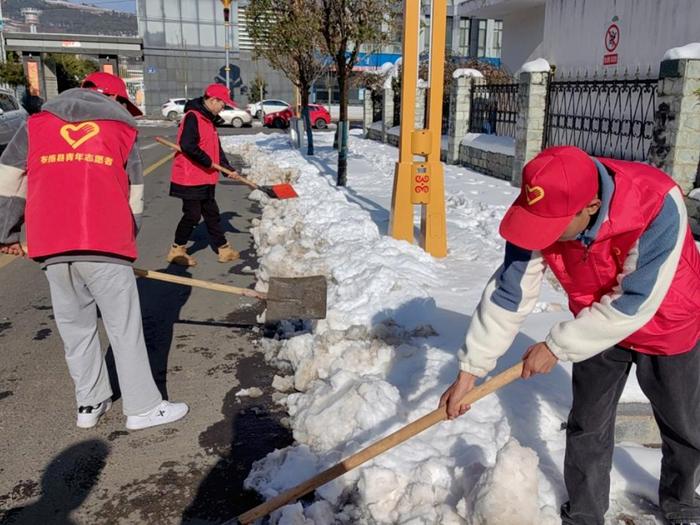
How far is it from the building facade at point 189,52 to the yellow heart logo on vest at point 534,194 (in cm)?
4606

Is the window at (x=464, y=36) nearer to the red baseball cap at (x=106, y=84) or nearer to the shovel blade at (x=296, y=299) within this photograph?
the shovel blade at (x=296, y=299)

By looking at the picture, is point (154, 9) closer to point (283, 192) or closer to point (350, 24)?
point (350, 24)

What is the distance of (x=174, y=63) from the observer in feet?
151

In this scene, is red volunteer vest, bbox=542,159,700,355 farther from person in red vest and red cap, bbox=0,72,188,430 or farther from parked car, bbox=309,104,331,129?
parked car, bbox=309,104,331,129

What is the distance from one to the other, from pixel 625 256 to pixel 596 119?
8.78 metres

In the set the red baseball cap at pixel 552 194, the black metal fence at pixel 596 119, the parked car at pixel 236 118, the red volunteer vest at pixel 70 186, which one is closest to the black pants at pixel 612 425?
the red baseball cap at pixel 552 194

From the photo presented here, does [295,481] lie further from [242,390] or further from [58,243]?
[58,243]

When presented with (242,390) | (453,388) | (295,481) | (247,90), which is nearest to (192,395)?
(242,390)

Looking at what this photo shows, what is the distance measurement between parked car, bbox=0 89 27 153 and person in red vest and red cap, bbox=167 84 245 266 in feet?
30.0

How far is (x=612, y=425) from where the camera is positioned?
2.45 m

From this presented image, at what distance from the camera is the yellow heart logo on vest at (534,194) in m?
1.91

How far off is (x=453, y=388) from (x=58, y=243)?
81.4 inches

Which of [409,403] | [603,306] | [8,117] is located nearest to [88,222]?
[409,403]

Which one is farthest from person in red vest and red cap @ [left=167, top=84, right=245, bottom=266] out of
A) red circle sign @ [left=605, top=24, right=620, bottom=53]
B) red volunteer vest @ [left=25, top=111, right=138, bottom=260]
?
red circle sign @ [left=605, top=24, right=620, bottom=53]
